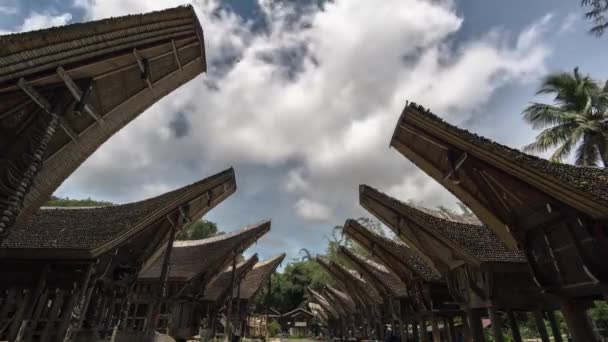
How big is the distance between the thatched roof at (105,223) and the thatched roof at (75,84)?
176cm

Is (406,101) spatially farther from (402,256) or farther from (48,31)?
(402,256)

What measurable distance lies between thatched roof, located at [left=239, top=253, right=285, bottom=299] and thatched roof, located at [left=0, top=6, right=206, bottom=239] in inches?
846

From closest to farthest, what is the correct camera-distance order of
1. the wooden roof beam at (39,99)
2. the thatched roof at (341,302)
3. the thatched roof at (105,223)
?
the wooden roof beam at (39,99) < the thatched roof at (105,223) < the thatched roof at (341,302)

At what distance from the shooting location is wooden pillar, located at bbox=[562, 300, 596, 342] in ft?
22.1

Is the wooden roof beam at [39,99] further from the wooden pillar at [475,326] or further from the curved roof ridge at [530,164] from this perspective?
the wooden pillar at [475,326]

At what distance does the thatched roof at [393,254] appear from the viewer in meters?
14.2

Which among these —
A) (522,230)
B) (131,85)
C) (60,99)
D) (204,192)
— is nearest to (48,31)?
(60,99)

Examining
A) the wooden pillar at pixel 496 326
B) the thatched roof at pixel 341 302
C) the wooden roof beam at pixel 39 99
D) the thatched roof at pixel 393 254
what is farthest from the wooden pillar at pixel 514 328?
the thatched roof at pixel 341 302

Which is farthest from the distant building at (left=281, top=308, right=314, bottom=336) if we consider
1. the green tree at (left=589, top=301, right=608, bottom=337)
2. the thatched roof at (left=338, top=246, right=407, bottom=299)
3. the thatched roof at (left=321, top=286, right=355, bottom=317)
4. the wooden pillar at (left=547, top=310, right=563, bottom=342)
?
the wooden pillar at (left=547, top=310, right=563, bottom=342)

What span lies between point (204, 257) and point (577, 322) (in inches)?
627

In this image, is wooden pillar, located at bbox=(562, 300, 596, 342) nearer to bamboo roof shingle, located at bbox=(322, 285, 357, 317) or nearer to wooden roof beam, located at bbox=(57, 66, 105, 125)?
wooden roof beam, located at bbox=(57, 66, 105, 125)

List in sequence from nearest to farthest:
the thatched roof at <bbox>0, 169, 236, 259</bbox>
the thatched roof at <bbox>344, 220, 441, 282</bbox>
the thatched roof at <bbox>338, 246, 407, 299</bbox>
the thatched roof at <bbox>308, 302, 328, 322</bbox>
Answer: the thatched roof at <bbox>0, 169, 236, 259</bbox> → the thatched roof at <bbox>344, 220, 441, 282</bbox> → the thatched roof at <bbox>338, 246, 407, 299</bbox> → the thatched roof at <bbox>308, 302, 328, 322</bbox>

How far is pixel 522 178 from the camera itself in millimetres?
6332

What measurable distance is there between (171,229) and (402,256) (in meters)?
10.0
